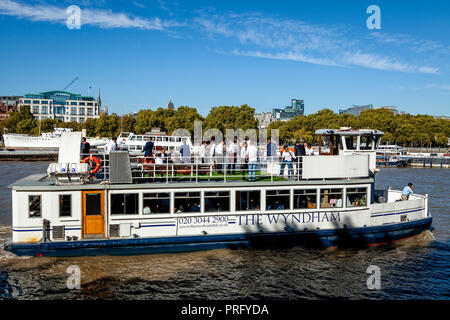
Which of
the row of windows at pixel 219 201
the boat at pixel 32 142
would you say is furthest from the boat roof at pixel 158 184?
the boat at pixel 32 142

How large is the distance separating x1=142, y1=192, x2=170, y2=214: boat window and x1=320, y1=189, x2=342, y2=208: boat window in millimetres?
6041

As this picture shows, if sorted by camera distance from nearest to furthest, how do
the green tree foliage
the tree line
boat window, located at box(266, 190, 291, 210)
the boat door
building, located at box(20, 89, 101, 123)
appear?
1. the boat door
2. boat window, located at box(266, 190, 291, 210)
3. the green tree foliage
4. the tree line
5. building, located at box(20, 89, 101, 123)

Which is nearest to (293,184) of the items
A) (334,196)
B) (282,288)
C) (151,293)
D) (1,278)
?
(334,196)

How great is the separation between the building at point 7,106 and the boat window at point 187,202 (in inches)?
6096

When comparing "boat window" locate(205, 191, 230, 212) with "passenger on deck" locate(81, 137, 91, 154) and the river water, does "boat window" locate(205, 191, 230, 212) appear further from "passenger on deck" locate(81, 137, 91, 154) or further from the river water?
"passenger on deck" locate(81, 137, 91, 154)

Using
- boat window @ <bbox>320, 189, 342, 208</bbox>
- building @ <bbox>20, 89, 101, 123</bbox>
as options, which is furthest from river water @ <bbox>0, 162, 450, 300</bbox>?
building @ <bbox>20, 89, 101, 123</bbox>

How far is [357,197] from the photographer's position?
1588cm

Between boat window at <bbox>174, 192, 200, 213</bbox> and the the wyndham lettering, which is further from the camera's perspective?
the the wyndham lettering

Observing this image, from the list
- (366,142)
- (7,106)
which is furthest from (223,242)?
(7,106)

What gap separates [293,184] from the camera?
48.9ft

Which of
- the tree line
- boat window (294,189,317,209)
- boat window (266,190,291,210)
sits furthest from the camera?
the tree line

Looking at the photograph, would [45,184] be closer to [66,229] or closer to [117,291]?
[66,229]

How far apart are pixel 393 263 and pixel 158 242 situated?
8.86 meters

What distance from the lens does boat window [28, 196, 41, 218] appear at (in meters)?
13.2
